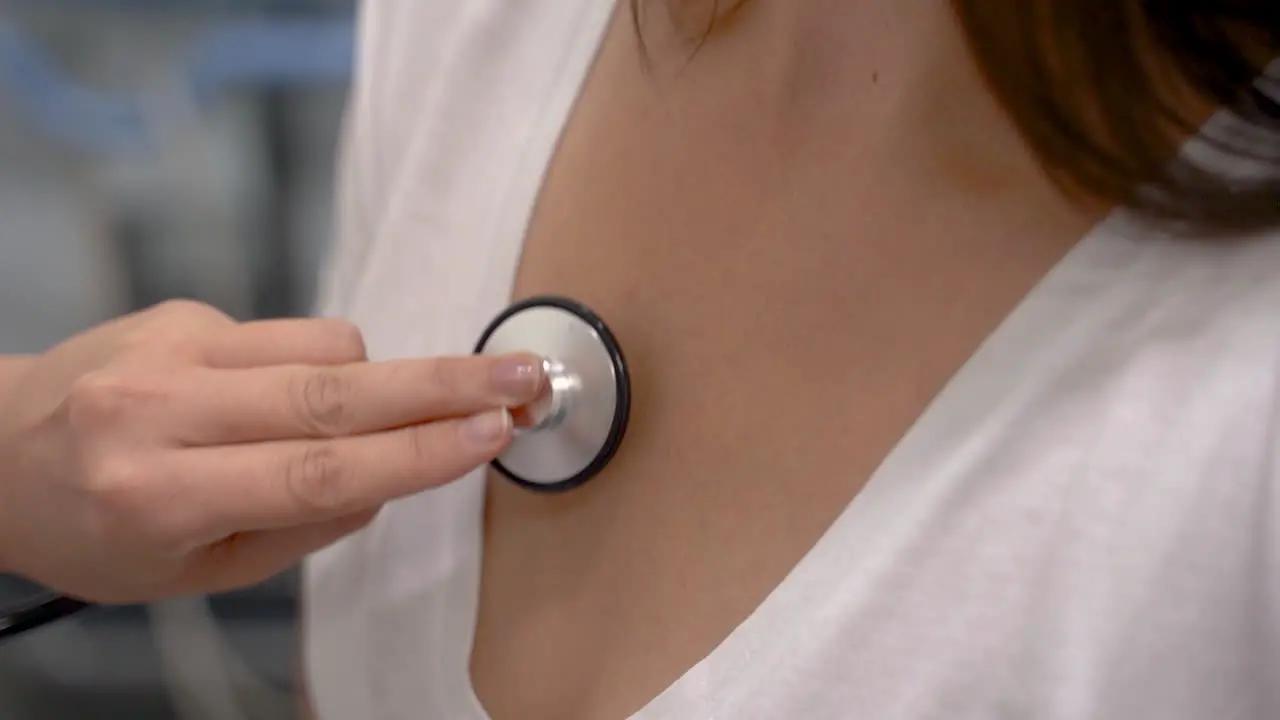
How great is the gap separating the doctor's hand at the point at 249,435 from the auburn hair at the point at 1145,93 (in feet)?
0.71

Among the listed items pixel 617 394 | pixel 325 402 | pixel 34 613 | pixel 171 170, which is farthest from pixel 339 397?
pixel 171 170

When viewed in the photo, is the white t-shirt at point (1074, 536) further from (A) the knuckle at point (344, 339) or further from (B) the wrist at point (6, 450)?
(B) the wrist at point (6, 450)

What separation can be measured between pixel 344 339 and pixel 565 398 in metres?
0.10

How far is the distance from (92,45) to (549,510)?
2.61 feet

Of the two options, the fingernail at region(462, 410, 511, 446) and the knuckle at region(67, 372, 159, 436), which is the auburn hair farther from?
the knuckle at region(67, 372, 159, 436)

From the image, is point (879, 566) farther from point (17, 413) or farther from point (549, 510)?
point (17, 413)

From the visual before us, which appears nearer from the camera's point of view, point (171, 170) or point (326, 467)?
point (326, 467)

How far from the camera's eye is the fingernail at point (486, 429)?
0.39m

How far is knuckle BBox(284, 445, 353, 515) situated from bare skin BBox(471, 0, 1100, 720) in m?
0.11

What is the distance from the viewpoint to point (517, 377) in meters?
0.40

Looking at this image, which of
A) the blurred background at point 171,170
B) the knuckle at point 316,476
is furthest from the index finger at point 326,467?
the blurred background at point 171,170

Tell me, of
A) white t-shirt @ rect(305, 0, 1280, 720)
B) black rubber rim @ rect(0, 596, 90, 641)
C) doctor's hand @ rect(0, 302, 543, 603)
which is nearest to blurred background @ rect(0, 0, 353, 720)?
black rubber rim @ rect(0, 596, 90, 641)

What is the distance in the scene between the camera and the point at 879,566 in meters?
0.36

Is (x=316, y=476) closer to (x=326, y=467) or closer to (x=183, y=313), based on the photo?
(x=326, y=467)
